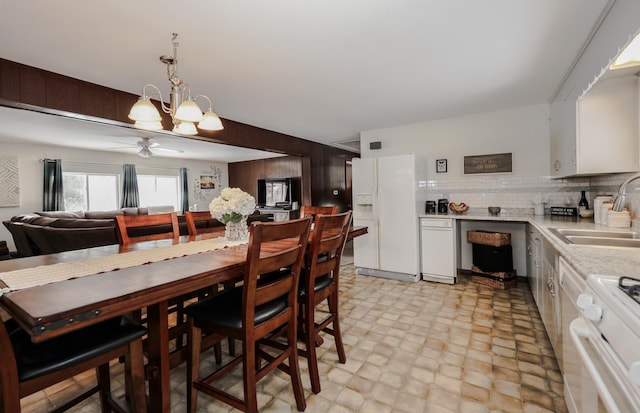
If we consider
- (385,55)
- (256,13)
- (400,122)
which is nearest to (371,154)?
(400,122)

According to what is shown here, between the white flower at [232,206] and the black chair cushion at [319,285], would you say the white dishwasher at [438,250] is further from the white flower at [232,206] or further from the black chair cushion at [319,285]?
the white flower at [232,206]

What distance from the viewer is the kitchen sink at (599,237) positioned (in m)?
1.66

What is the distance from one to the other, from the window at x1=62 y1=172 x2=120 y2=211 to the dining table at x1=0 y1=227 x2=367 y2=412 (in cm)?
638

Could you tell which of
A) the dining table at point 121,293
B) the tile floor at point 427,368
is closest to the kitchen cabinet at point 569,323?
the tile floor at point 427,368

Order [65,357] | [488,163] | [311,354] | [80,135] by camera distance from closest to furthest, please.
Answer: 1. [65,357]
2. [311,354]
3. [488,163]
4. [80,135]

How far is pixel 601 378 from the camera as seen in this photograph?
2.73ft

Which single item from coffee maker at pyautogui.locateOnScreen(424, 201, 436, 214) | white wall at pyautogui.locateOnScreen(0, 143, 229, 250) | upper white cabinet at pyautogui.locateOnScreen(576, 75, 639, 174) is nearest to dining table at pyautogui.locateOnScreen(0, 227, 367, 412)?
upper white cabinet at pyautogui.locateOnScreen(576, 75, 639, 174)

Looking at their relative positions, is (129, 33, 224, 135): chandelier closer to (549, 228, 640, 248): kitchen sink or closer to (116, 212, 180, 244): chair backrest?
(116, 212, 180, 244): chair backrest

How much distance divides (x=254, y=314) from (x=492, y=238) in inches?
124

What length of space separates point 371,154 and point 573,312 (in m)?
3.65

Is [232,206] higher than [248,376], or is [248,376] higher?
[232,206]

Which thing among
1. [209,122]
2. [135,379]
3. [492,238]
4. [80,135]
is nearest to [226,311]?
[135,379]

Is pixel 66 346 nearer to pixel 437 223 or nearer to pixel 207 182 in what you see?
pixel 437 223

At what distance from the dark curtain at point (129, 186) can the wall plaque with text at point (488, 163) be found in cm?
766
